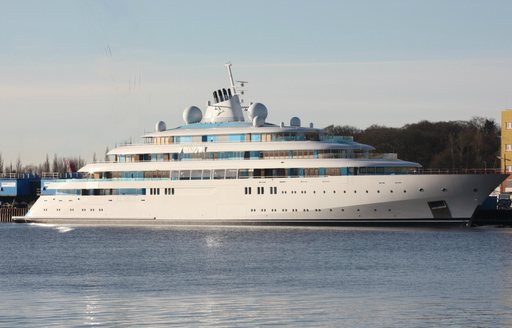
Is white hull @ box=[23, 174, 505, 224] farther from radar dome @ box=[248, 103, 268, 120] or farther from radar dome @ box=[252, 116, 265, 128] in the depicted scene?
radar dome @ box=[248, 103, 268, 120]

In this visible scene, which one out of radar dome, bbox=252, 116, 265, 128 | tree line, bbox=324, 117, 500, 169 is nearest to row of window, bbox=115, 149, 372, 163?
radar dome, bbox=252, 116, 265, 128

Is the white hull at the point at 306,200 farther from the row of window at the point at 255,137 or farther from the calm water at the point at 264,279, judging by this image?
the row of window at the point at 255,137

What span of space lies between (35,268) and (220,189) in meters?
30.0

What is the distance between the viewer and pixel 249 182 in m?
77.7

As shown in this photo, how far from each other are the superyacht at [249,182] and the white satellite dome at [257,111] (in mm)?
73

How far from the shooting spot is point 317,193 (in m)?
75.0

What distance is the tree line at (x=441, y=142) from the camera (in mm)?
133625

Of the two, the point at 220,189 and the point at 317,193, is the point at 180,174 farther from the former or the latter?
the point at 317,193

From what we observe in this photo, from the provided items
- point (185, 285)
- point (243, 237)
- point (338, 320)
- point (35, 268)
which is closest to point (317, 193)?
point (243, 237)

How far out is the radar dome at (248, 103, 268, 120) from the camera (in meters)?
82.0

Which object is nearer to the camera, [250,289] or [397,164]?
[250,289]

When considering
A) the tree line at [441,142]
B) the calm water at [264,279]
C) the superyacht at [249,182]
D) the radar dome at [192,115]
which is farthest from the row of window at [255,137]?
the tree line at [441,142]

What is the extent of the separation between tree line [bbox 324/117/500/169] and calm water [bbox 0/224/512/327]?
208 feet

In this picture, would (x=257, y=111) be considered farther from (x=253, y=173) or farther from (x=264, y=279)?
(x=264, y=279)
